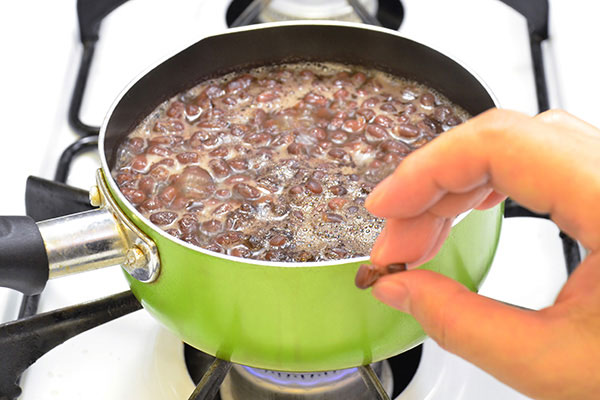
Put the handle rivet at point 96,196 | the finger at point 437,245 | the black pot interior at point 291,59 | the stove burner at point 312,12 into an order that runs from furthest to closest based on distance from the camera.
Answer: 1. the stove burner at point 312,12
2. the black pot interior at point 291,59
3. the handle rivet at point 96,196
4. the finger at point 437,245

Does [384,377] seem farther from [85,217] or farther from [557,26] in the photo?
[557,26]

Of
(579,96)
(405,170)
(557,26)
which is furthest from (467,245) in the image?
(557,26)

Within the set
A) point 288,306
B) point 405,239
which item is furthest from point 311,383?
point 405,239

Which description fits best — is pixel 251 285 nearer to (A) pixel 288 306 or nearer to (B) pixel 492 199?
(A) pixel 288 306

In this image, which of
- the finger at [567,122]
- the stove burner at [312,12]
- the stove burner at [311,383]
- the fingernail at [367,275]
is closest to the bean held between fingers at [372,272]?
the fingernail at [367,275]

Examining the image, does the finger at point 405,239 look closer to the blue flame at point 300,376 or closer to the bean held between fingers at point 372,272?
the bean held between fingers at point 372,272
